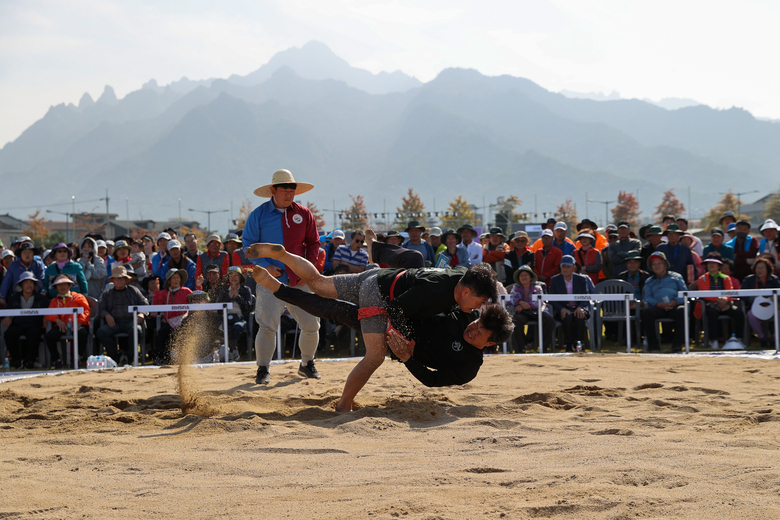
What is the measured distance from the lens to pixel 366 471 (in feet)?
12.2

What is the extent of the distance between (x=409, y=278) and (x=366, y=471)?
1751 mm

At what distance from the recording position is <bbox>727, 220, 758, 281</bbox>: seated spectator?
434 inches

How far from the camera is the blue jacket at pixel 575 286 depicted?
1030 centimetres

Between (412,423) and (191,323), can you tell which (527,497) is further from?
(191,323)

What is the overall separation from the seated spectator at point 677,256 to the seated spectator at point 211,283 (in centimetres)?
688

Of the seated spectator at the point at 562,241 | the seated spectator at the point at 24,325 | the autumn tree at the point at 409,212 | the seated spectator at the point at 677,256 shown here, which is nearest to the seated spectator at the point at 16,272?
the seated spectator at the point at 24,325

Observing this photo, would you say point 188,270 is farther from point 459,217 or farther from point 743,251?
point 459,217

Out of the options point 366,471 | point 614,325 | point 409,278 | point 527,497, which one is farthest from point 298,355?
point 527,497

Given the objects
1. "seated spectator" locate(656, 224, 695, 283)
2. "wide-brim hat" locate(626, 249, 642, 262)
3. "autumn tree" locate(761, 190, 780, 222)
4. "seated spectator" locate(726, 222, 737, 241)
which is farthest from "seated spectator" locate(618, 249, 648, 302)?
A: "autumn tree" locate(761, 190, 780, 222)

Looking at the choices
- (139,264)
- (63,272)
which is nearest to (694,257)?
(139,264)

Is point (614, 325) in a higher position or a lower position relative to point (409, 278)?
lower

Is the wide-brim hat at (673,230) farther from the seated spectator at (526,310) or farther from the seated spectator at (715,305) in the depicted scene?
the seated spectator at (526,310)

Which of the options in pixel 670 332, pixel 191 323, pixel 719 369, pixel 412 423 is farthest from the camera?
pixel 670 332

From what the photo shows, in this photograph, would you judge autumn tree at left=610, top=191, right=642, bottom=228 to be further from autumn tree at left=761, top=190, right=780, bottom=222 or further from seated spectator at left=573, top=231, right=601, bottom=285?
seated spectator at left=573, top=231, right=601, bottom=285
